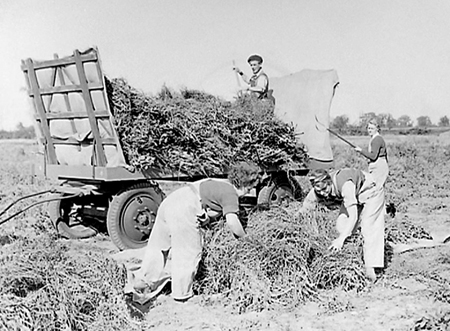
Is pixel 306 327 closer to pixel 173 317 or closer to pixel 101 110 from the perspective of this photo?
pixel 173 317

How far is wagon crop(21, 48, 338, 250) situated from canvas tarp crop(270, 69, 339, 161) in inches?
81.7

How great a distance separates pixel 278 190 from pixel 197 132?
6.76ft

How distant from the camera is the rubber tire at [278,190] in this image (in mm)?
7898

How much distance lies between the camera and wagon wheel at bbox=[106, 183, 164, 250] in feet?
20.7

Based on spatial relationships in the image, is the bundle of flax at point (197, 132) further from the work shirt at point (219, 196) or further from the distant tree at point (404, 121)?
the distant tree at point (404, 121)

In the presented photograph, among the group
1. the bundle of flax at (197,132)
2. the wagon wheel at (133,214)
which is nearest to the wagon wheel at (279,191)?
the bundle of flax at (197,132)

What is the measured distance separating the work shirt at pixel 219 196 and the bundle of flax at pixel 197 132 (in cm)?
169

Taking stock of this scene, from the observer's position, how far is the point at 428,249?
647cm

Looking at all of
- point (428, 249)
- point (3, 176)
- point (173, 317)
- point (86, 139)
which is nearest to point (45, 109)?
point (86, 139)

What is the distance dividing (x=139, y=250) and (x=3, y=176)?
33.9 ft

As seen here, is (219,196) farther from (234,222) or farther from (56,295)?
(56,295)

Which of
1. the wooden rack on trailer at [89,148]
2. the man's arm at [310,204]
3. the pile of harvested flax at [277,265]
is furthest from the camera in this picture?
the wooden rack on trailer at [89,148]

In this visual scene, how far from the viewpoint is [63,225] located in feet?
24.7

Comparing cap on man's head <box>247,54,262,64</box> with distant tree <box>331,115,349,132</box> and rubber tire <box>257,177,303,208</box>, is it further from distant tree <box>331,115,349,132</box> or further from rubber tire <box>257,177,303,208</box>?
distant tree <box>331,115,349,132</box>
